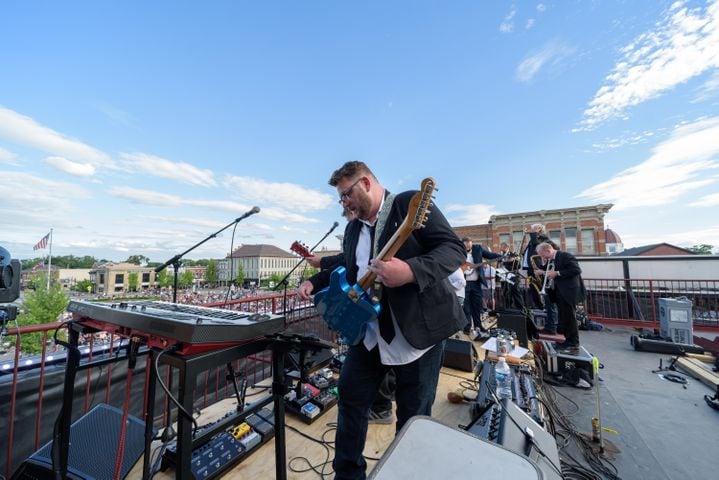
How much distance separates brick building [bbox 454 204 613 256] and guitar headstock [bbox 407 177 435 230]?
97.5 feet

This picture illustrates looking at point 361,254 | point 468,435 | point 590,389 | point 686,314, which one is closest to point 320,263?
point 361,254

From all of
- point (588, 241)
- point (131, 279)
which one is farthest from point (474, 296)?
point (131, 279)

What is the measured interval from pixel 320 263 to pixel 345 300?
84 centimetres

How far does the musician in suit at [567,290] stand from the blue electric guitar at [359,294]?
4.51 meters

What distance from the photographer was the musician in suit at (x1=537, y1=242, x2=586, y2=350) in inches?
179

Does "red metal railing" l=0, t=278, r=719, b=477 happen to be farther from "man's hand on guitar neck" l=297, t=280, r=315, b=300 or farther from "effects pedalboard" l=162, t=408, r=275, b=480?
"man's hand on guitar neck" l=297, t=280, r=315, b=300

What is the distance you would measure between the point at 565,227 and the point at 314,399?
3395cm

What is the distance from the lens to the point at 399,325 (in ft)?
4.67

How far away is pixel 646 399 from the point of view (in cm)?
354

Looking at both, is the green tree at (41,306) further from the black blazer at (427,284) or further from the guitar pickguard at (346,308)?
the black blazer at (427,284)

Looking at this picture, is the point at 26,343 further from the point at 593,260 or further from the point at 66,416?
the point at 593,260

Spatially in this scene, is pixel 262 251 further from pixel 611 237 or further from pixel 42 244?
pixel 611 237

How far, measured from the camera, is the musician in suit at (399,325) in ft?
4.68

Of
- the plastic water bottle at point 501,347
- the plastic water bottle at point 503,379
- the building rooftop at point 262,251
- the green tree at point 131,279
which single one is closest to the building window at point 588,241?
the plastic water bottle at point 501,347
